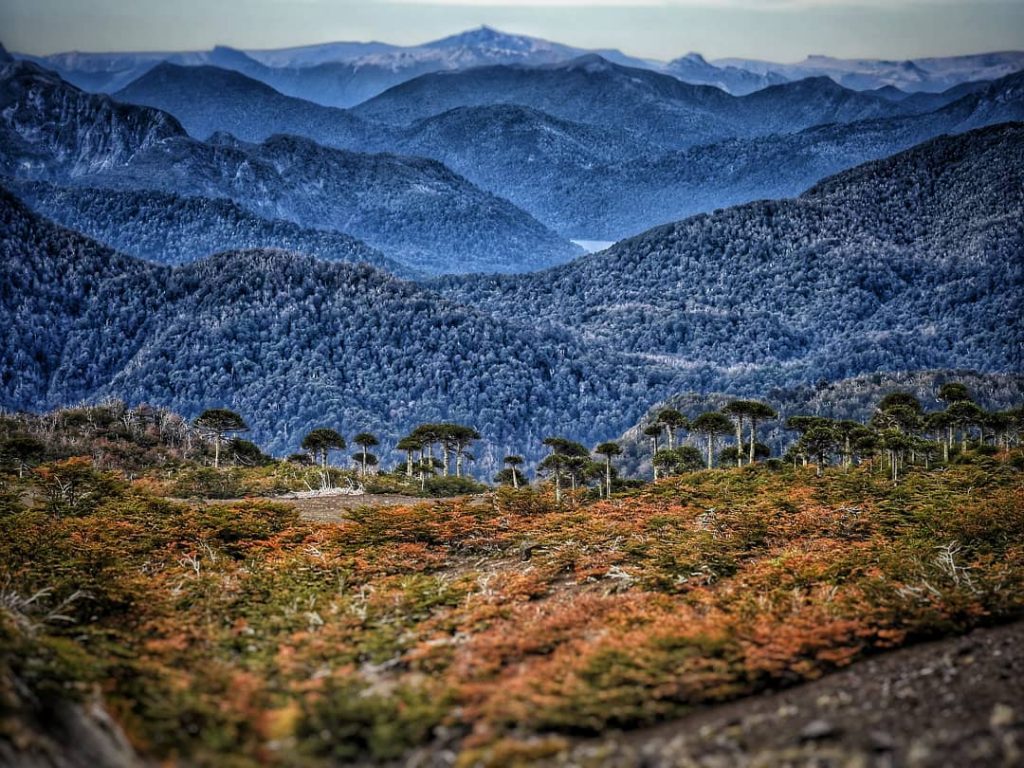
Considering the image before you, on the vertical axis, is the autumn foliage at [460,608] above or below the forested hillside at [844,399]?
above

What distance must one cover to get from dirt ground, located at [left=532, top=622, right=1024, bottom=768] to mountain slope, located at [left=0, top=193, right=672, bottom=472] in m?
112

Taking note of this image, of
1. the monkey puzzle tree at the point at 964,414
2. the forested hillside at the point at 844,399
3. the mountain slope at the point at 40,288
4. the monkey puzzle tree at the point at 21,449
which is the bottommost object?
the forested hillside at the point at 844,399

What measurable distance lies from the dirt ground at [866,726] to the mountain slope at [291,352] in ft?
367

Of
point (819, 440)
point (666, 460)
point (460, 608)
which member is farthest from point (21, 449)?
point (819, 440)

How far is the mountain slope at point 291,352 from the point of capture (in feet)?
473

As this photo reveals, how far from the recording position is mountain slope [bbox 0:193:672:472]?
144125mm

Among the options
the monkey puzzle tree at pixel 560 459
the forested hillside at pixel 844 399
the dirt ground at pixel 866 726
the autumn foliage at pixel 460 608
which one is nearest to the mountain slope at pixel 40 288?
the forested hillside at pixel 844 399

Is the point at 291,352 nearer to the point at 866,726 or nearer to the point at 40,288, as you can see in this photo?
the point at 40,288

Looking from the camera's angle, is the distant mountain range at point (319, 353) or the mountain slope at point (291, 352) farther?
the distant mountain range at point (319, 353)

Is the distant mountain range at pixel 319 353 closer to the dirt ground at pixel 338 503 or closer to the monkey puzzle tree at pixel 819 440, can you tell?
the monkey puzzle tree at pixel 819 440

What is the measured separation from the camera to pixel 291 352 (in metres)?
152

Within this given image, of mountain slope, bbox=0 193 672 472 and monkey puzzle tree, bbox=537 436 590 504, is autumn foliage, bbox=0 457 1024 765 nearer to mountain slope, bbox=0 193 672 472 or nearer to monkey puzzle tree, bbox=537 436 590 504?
monkey puzzle tree, bbox=537 436 590 504

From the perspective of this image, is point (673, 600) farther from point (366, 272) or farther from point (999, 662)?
point (366, 272)

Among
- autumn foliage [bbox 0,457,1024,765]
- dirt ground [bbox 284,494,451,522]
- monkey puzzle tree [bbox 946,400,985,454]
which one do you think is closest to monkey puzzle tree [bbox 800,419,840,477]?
monkey puzzle tree [bbox 946,400,985,454]
